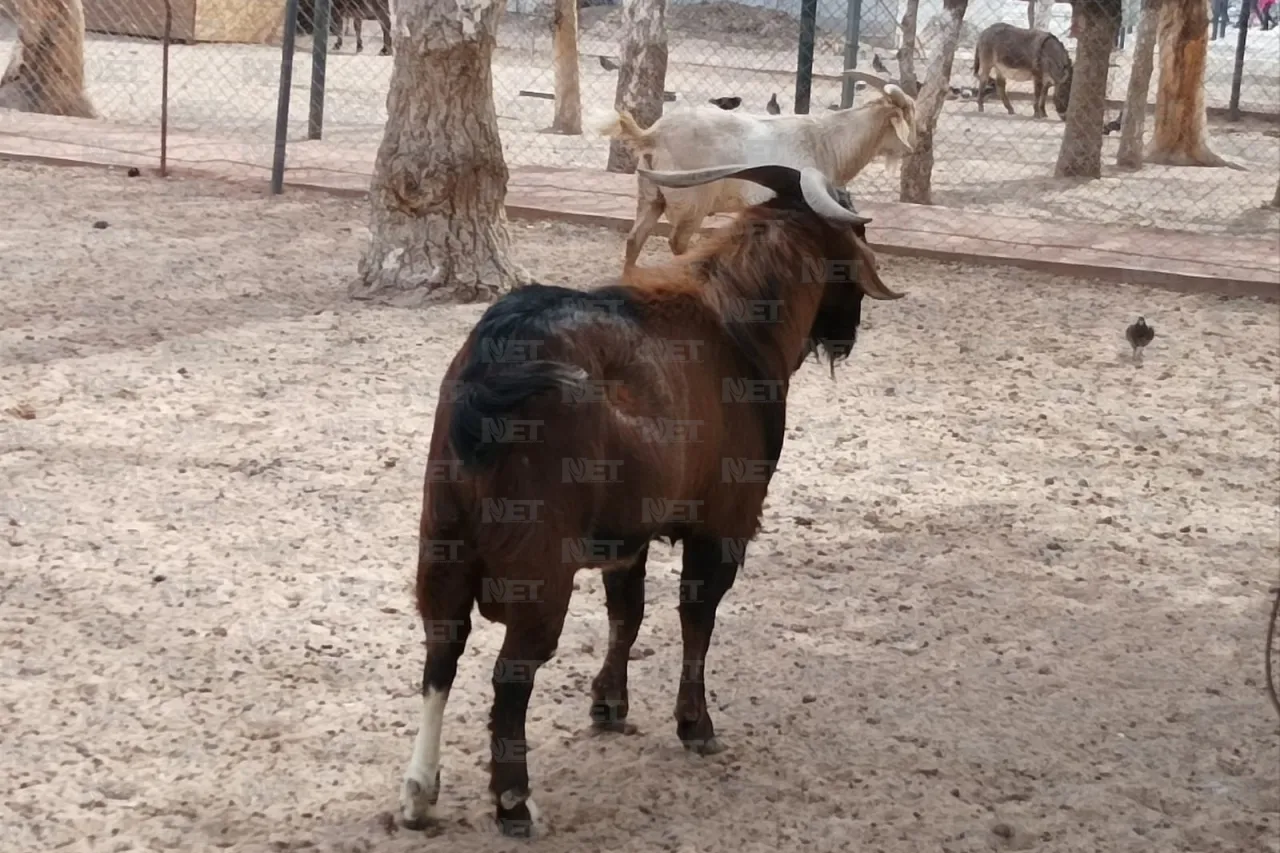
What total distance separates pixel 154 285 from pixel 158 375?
1590 mm

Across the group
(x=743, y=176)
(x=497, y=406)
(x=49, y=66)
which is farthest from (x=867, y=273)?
(x=49, y=66)

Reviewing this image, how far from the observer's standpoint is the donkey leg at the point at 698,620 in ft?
11.5

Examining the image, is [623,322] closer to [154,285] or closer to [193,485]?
[193,485]

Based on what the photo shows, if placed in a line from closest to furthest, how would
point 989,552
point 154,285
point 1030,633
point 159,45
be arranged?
point 1030,633 → point 989,552 → point 154,285 → point 159,45

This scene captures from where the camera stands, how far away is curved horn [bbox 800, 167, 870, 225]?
3508 mm

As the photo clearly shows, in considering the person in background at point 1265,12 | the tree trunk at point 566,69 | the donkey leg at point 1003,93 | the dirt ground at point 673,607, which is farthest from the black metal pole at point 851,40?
the person in background at point 1265,12

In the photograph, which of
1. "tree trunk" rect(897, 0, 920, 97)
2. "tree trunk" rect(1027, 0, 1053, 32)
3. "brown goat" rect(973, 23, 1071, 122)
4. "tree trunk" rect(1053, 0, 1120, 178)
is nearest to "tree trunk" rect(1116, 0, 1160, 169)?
"tree trunk" rect(1053, 0, 1120, 178)

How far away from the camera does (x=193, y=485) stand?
5090mm

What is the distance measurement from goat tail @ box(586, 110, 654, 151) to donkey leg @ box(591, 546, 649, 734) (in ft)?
16.8

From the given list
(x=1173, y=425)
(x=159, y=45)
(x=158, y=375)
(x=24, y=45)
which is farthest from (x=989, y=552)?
(x=159, y=45)

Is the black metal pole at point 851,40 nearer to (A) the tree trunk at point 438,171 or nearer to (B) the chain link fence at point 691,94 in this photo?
(B) the chain link fence at point 691,94

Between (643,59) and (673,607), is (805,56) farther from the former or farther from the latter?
(673,607)

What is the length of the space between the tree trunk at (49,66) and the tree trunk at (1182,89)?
984 cm

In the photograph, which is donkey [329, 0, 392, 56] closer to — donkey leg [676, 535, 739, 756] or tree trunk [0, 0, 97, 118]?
tree trunk [0, 0, 97, 118]
